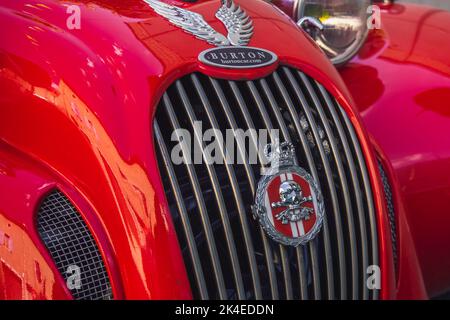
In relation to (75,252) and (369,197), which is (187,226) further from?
(369,197)

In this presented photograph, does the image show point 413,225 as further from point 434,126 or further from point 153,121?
point 153,121

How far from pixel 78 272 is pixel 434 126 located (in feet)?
4.46

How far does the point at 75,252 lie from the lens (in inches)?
71.1

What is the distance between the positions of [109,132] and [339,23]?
3.76 feet

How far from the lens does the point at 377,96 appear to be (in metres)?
2.63

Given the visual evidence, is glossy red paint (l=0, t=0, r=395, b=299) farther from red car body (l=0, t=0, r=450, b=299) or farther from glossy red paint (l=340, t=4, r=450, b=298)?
glossy red paint (l=340, t=4, r=450, b=298)

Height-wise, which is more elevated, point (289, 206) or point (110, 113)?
point (110, 113)

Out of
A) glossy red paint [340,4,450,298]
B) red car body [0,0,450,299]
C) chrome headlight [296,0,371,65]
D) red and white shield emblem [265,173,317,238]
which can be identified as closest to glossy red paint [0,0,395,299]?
red car body [0,0,450,299]

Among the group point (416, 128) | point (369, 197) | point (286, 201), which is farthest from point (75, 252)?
point (416, 128)

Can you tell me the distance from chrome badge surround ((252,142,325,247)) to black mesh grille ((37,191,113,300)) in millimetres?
386

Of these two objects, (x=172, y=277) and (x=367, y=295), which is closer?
(x=172, y=277)

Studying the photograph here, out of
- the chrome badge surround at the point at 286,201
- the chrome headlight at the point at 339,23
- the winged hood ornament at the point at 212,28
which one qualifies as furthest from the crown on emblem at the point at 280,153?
the chrome headlight at the point at 339,23

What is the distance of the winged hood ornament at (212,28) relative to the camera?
2.05 meters
